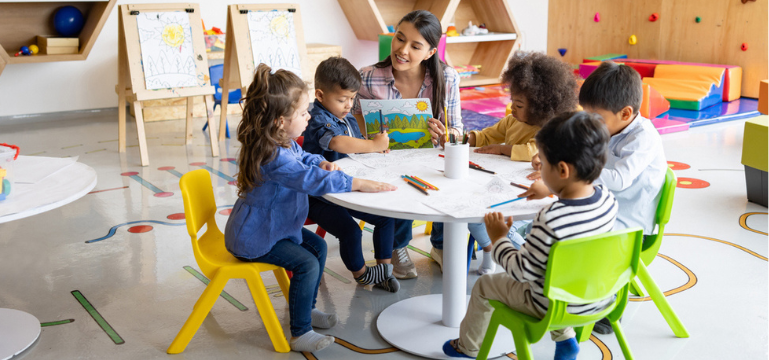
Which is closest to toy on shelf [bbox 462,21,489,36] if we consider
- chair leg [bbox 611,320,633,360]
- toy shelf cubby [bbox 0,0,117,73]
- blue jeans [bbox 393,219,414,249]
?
toy shelf cubby [bbox 0,0,117,73]

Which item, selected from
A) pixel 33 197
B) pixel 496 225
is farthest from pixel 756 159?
pixel 33 197

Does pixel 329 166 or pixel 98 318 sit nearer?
pixel 329 166

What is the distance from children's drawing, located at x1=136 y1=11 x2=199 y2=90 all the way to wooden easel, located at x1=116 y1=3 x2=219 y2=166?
29 millimetres

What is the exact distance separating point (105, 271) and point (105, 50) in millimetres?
3787

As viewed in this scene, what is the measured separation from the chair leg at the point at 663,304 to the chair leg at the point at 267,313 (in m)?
1.10

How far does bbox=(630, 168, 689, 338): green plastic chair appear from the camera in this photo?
184 cm

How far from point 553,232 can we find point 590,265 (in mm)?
112

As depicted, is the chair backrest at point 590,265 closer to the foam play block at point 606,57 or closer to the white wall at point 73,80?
the white wall at point 73,80

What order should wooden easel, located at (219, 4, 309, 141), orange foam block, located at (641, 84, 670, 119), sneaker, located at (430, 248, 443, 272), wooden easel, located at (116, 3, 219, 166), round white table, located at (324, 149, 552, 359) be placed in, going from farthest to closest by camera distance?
orange foam block, located at (641, 84, 670, 119)
wooden easel, located at (219, 4, 309, 141)
wooden easel, located at (116, 3, 219, 166)
sneaker, located at (430, 248, 443, 272)
round white table, located at (324, 149, 552, 359)

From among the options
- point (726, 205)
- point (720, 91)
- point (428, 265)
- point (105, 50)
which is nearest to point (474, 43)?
point (720, 91)

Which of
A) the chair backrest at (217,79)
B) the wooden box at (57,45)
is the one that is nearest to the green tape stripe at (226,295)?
the chair backrest at (217,79)

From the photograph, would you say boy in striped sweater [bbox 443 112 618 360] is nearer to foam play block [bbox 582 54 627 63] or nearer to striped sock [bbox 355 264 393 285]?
striped sock [bbox 355 264 393 285]

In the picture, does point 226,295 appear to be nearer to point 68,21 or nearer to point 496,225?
point 496,225

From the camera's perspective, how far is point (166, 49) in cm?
439
